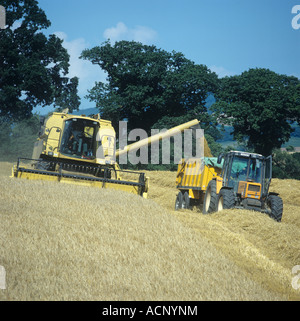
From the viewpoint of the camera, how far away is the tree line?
1367 inches

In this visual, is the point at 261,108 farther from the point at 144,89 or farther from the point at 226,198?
the point at 226,198

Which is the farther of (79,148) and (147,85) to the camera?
(147,85)

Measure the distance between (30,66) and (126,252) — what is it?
3109 centimetres

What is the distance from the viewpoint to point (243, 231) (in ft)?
34.5

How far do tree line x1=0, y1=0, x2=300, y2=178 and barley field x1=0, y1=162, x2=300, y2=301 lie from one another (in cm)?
2455

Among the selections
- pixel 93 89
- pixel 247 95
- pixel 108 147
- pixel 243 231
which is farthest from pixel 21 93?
pixel 243 231

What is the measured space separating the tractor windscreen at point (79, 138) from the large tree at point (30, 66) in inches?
827

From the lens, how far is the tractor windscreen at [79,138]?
14.7m

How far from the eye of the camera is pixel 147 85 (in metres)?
37.8

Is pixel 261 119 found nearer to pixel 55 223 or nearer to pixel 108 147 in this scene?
pixel 108 147

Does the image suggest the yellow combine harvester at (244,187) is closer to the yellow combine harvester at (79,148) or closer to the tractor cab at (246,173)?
the tractor cab at (246,173)

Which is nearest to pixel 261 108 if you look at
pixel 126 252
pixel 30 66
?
pixel 30 66

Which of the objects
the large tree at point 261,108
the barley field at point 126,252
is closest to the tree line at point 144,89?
the large tree at point 261,108

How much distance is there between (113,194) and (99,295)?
697 centimetres
